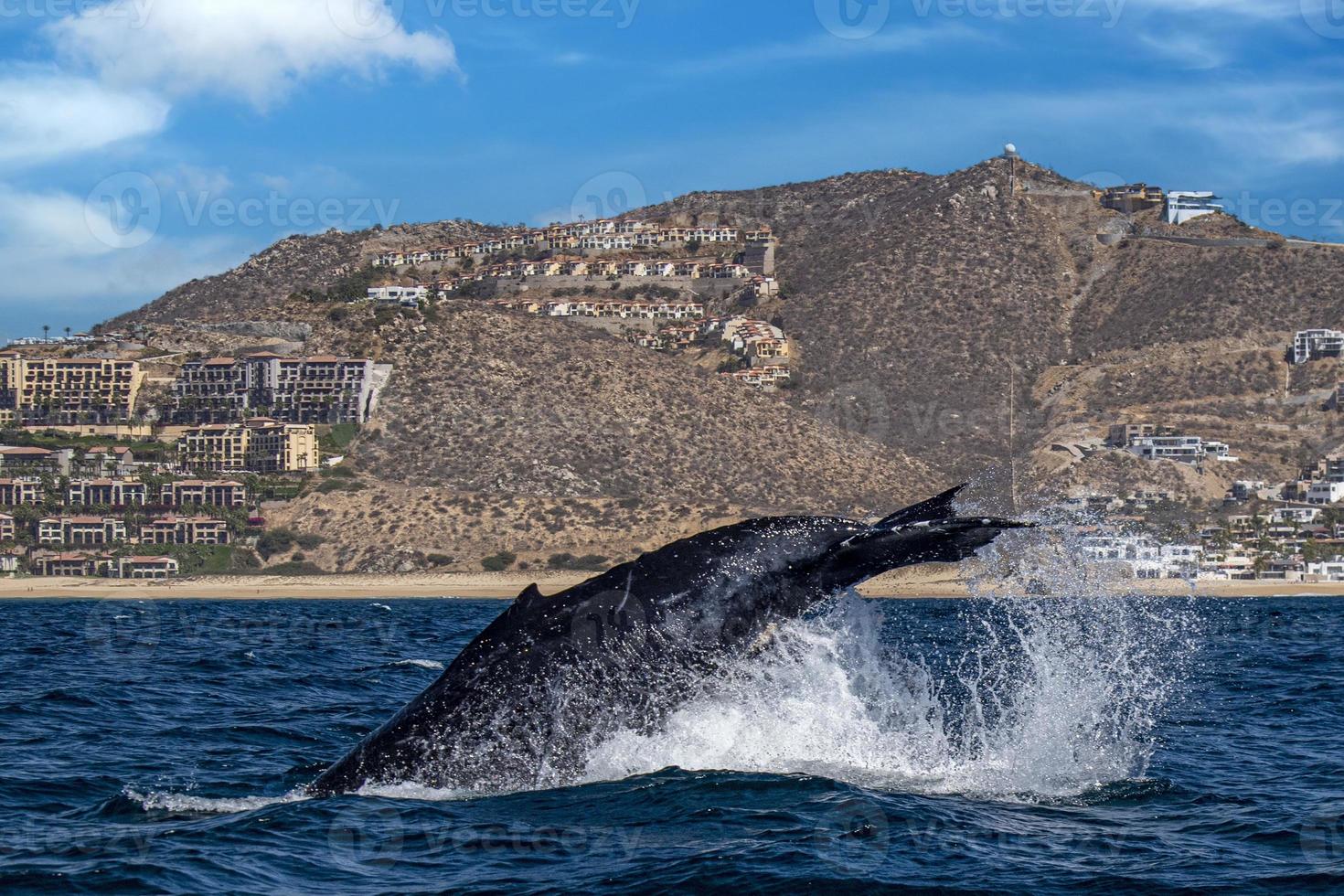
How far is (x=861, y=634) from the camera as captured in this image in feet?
51.3

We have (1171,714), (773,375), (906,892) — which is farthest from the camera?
(773,375)

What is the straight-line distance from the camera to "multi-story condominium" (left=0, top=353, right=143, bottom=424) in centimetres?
14775

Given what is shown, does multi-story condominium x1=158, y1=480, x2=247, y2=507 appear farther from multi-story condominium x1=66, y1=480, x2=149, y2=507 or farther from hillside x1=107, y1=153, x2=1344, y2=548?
hillside x1=107, y1=153, x2=1344, y2=548

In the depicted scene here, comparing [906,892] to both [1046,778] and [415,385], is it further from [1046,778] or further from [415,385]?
[415,385]

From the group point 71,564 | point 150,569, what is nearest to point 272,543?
point 150,569

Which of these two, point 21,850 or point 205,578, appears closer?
point 21,850

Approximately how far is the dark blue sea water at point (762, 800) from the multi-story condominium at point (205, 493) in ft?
349

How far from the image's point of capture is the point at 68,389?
150 meters

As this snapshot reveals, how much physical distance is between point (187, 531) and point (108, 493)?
11.0m

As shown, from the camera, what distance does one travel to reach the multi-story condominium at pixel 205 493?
130 metres

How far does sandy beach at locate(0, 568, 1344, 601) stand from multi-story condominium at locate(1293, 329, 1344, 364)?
4686cm

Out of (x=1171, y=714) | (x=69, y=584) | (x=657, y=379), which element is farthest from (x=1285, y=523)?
(x=1171, y=714)

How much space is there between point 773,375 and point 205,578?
81.3 m

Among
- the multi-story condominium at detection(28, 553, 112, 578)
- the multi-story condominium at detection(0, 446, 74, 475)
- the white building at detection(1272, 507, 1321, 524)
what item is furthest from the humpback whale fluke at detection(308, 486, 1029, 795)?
the white building at detection(1272, 507, 1321, 524)
